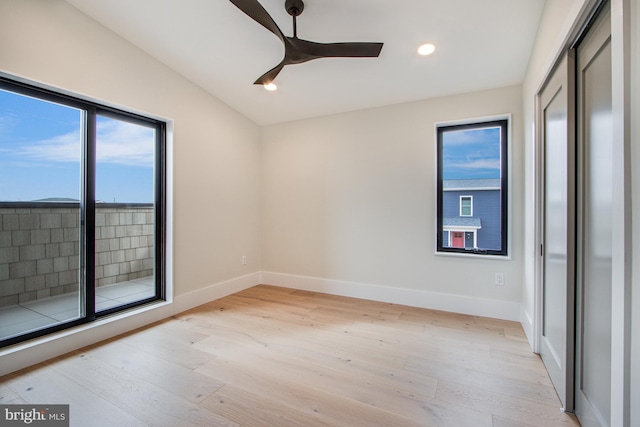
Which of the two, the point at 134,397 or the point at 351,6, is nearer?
the point at 134,397

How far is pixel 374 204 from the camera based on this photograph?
354 centimetres

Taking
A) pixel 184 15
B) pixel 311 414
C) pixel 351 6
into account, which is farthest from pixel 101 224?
pixel 351 6

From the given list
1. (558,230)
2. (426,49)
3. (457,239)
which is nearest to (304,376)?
(558,230)

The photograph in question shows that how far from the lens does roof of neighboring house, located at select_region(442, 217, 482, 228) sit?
3.12 metres

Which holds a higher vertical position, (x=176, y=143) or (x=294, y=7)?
(x=294, y=7)

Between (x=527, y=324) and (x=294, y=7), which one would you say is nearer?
(x=294, y=7)

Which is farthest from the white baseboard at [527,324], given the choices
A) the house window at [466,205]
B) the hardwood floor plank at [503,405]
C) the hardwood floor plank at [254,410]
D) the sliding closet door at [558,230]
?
the hardwood floor plank at [254,410]

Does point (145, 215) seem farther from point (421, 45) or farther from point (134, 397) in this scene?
point (421, 45)

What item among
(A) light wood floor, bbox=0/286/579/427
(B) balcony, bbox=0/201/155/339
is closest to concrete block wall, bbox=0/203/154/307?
(B) balcony, bbox=0/201/155/339

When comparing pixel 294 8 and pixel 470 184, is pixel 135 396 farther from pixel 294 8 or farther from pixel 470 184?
pixel 470 184

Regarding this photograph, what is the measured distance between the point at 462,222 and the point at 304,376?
2400 mm

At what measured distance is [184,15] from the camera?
7.63 feet

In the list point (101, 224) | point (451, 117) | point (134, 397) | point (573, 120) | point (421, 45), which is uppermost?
point (421, 45)

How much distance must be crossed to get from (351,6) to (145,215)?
2.86 metres
